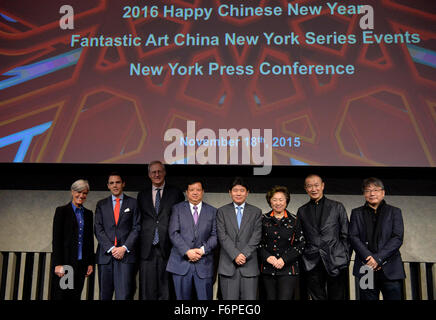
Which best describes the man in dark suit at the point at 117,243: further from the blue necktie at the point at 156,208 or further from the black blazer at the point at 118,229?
the blue necktie at the point at 156,208

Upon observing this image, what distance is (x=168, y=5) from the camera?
369 centimetres

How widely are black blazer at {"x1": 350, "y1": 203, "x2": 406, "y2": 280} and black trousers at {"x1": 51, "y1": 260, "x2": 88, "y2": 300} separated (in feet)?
6.81

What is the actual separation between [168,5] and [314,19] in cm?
134

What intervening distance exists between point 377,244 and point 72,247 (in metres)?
2.28

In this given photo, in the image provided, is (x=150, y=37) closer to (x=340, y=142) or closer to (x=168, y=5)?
A: (x=168, y=5)

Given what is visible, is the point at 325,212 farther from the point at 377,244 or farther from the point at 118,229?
the point at 118,229

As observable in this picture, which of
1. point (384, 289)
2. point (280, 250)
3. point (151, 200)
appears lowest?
point (384, 289)

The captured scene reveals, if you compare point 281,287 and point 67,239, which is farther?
point 67,239

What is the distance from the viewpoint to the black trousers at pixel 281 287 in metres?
2.84

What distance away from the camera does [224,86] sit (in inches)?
140

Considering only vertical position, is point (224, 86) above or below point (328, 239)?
above

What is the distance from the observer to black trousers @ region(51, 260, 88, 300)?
9.73 ft

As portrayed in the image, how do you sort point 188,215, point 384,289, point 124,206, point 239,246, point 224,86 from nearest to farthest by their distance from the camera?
point 384,289 → point 239,246 → point 188,215 → point 124,206 → point 224,86

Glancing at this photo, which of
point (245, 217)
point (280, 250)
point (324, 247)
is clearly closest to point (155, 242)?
point (245, 217)
